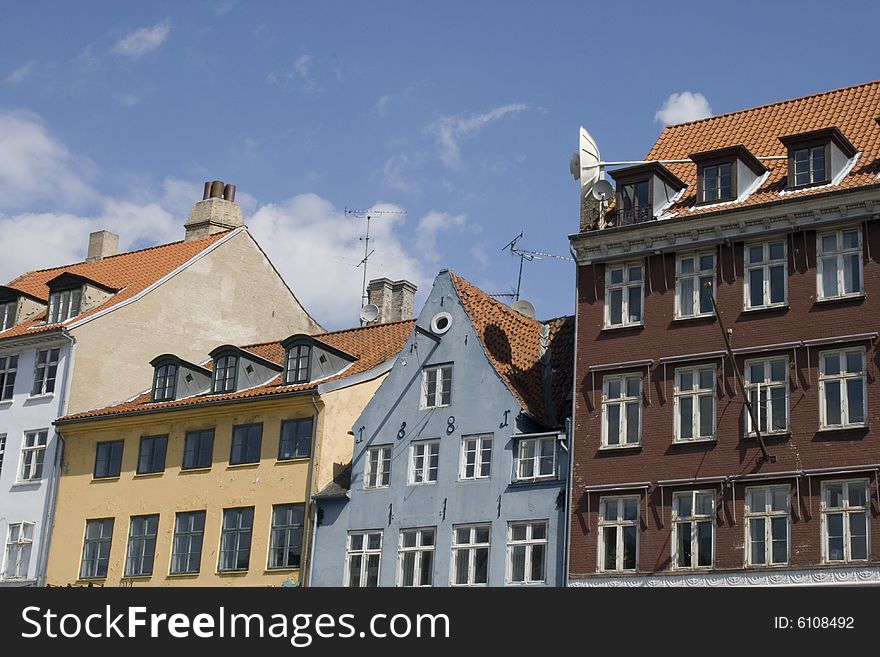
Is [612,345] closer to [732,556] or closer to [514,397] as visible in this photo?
[514,397]

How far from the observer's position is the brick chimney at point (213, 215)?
65.3 metres

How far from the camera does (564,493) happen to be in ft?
140

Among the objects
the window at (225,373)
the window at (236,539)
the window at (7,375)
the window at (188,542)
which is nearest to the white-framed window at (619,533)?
the window at (236,539)

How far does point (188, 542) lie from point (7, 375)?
459 inches

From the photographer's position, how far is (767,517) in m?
39.2

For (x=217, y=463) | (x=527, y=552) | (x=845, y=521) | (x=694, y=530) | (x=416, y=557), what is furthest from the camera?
(x=217, y=463)

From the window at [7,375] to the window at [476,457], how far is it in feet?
63.9

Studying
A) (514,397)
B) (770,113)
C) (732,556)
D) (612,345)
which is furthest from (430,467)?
(770,113)

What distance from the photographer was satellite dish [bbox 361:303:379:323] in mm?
56750

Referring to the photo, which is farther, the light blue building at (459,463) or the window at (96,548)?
the window at (96,548)

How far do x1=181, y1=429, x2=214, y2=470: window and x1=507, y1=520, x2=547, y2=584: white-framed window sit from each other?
11394 mm

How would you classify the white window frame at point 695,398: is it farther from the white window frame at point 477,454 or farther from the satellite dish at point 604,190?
the white window frame at point 477,454

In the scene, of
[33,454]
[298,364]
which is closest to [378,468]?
[298,364]

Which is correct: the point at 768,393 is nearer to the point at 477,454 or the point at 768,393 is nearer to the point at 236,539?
the point at 477,454
